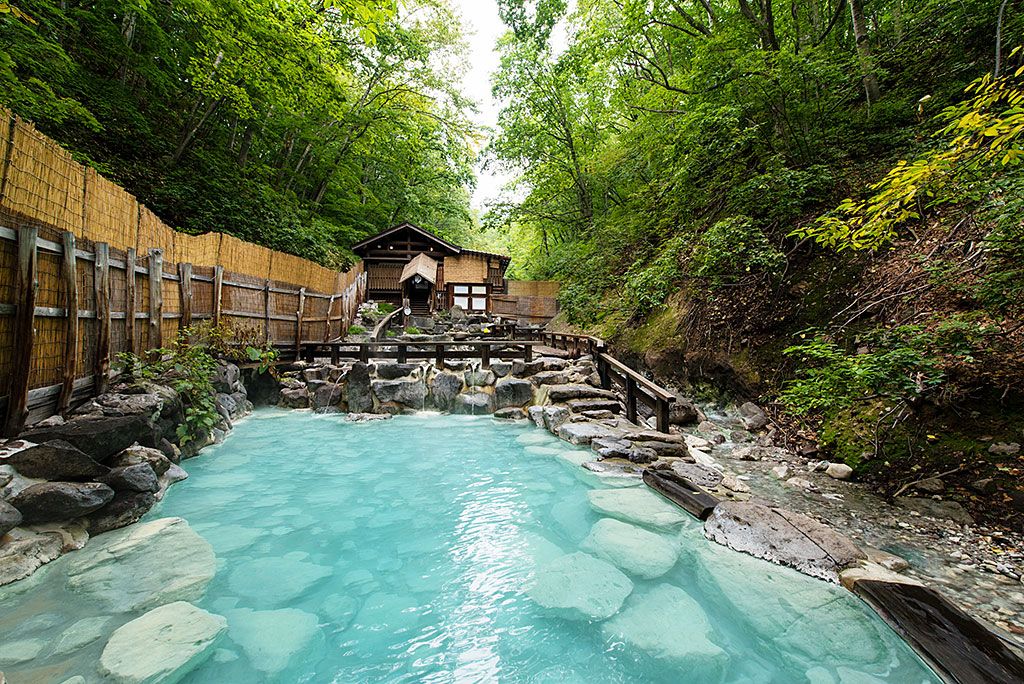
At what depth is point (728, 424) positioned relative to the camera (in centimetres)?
648

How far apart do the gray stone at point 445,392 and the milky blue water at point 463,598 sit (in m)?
3.74

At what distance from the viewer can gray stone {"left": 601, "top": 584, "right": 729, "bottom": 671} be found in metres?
2.25

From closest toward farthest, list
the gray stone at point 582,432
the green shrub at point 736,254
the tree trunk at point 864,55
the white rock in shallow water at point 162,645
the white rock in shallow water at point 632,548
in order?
the white rock in shallow water at point 162,645, the white rock in shallow water at point 632,548, the gray stone at point 582,432, the green shrub at point 736,254, the tree trunk at point 864,55

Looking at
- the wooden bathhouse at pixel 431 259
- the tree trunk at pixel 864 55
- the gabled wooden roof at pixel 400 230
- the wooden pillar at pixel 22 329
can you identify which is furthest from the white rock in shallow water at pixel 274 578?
the gabled wooden roof at pixel 400 230

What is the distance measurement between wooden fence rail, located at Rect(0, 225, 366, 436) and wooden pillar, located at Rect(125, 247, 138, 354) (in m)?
0.01

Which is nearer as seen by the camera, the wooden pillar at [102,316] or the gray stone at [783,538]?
the gray stone at [783,538]

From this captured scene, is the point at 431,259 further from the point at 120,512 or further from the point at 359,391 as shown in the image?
the point at 120,512

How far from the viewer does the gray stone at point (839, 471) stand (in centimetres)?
427

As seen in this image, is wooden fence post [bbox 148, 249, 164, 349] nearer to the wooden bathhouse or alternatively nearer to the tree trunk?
the tree trunk

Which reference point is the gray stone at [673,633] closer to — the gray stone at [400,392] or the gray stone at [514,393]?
the gray stone at [514,393]

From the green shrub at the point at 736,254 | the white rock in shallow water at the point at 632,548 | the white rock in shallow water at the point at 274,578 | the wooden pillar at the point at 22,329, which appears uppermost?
the green shrub at the point at 736,254

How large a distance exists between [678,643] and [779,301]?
6.48m

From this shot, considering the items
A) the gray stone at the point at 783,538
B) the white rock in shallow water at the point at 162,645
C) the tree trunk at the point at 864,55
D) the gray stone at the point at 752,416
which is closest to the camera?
the white rock in shallow water at the point at 162,645

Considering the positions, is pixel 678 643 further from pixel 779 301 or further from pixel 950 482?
pixel 779 301
